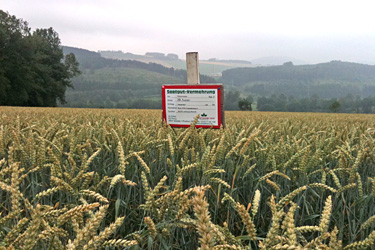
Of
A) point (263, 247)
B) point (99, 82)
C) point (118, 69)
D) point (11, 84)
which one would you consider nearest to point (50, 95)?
point (11, 84)

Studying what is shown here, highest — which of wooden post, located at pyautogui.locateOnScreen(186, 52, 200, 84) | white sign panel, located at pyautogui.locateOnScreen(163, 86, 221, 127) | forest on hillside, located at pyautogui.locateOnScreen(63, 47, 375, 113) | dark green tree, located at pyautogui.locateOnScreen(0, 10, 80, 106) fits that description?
forest on hillside, located at pyautogui.locateOnScreen(63, 47, 375, 113)

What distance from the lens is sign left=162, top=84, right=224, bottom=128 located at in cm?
345

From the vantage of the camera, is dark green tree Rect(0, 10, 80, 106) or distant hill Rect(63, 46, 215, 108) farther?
distant hill Rect(63, 46, 215, 108)

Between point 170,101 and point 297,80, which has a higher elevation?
point 297,80

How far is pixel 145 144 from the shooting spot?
6.41 ft

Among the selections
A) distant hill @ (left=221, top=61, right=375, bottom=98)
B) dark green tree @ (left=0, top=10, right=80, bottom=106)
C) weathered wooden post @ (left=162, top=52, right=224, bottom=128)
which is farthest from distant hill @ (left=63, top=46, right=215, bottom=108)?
weathered wooden post @ (left=162, top=52, right=224, bottom=128)

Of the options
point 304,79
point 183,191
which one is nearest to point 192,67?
point 183,191

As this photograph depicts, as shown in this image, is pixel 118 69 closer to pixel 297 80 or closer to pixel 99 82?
pixel 99 82

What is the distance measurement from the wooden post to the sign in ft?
0.98

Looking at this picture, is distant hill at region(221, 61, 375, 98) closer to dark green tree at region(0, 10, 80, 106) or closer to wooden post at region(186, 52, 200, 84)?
dark green tree at region(0, 10, 80, 106)

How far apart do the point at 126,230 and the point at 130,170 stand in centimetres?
39

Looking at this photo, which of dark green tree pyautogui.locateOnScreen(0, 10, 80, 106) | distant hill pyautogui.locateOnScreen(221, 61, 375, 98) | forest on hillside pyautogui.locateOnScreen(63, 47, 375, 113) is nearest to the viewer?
dark green tree pyautogui.locateOnScreen(0, 10, 80, 106)

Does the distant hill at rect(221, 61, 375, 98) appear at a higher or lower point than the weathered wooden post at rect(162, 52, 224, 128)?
higher

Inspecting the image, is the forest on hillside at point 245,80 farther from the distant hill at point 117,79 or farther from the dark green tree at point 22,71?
the dark green tree at point 22,71
